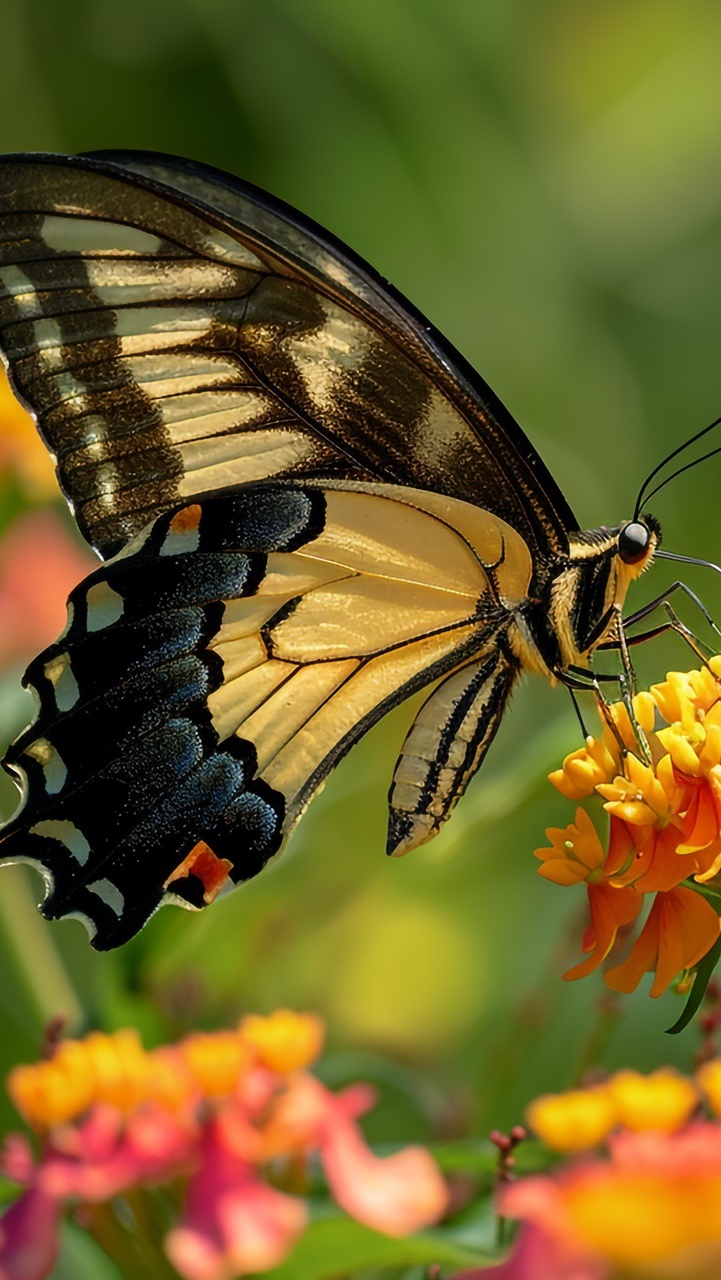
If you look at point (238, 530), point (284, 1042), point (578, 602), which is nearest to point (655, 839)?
point (284, 1042)

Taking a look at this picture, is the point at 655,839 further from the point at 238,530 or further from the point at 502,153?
the point at 502,153

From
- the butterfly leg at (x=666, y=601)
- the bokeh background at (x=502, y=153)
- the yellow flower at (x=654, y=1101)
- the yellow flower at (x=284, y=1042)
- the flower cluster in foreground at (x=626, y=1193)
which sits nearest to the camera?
the flower cluster in foreground at (x=626, y=1193)

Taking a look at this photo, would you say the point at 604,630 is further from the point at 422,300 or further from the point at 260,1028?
the point at 422,300

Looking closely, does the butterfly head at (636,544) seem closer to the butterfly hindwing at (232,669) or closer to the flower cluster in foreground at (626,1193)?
the butterfly hindwing at (232,669)

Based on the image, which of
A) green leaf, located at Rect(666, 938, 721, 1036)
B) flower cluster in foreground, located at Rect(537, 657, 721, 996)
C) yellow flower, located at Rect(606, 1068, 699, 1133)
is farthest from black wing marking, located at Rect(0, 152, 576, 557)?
yellow flower, located at Rect(606, 1068, 699, 1133)

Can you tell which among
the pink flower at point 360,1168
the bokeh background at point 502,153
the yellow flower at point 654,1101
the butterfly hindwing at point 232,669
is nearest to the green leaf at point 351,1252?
the pink flower at point 360,1168
